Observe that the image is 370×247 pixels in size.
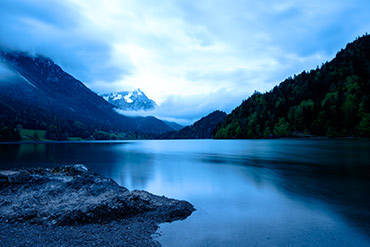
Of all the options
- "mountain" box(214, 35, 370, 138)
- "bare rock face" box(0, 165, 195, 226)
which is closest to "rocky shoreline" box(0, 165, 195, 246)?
"bare rock face" box(0, 165, 195, 226)

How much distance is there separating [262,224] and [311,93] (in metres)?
188

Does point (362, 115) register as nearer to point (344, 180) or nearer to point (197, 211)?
point (344, 180)

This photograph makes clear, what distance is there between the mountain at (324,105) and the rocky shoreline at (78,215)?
13199 centimetres

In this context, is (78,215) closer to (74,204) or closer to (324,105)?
(74,204)

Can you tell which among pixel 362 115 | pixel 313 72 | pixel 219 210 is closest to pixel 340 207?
pixel 219 210

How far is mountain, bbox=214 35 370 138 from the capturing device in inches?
4737

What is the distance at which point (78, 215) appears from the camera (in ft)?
38.8

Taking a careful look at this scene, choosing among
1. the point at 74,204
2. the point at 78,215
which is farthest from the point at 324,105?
the point at 78,215

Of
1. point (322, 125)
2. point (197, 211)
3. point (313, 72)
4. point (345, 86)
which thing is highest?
point (313, 72)

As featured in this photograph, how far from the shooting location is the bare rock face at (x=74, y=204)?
1195cm

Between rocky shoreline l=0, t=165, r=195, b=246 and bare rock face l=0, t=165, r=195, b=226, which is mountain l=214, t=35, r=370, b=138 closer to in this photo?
bare rock face l=0, t=165, r=195, b=226

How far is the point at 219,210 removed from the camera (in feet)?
47.4

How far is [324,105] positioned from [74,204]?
503ft

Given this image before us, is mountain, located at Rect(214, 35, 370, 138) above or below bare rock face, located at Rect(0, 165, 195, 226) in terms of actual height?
above
